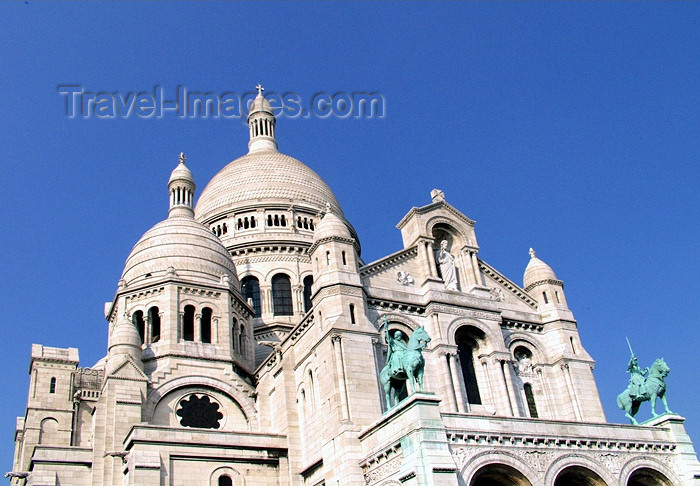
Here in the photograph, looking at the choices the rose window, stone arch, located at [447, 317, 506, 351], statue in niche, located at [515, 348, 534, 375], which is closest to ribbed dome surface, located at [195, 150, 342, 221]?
the rose window

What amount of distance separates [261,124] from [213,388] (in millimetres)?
34953

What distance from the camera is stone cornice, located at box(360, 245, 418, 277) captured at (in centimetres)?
3384

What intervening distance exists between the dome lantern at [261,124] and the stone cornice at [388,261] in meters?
30.6

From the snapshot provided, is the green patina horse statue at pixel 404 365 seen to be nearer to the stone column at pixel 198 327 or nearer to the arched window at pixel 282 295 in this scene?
the stone column at pixel 198 327

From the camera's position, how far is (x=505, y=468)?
1006 inches

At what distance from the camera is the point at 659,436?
29.6 m

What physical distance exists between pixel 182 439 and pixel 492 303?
1604 centimetres

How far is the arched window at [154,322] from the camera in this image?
3803 centimetres

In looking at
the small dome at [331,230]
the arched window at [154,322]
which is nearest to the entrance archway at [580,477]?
the small dome at [331,230]

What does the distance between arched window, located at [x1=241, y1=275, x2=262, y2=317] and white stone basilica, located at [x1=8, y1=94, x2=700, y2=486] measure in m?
4.06

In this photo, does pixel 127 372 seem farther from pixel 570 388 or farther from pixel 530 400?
pixel 570 388

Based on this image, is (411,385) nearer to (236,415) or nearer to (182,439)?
(182,439)

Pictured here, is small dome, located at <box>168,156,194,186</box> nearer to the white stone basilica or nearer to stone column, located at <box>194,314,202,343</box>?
the white stone basilica

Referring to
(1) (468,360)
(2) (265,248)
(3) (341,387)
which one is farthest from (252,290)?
(3) (341,387)
